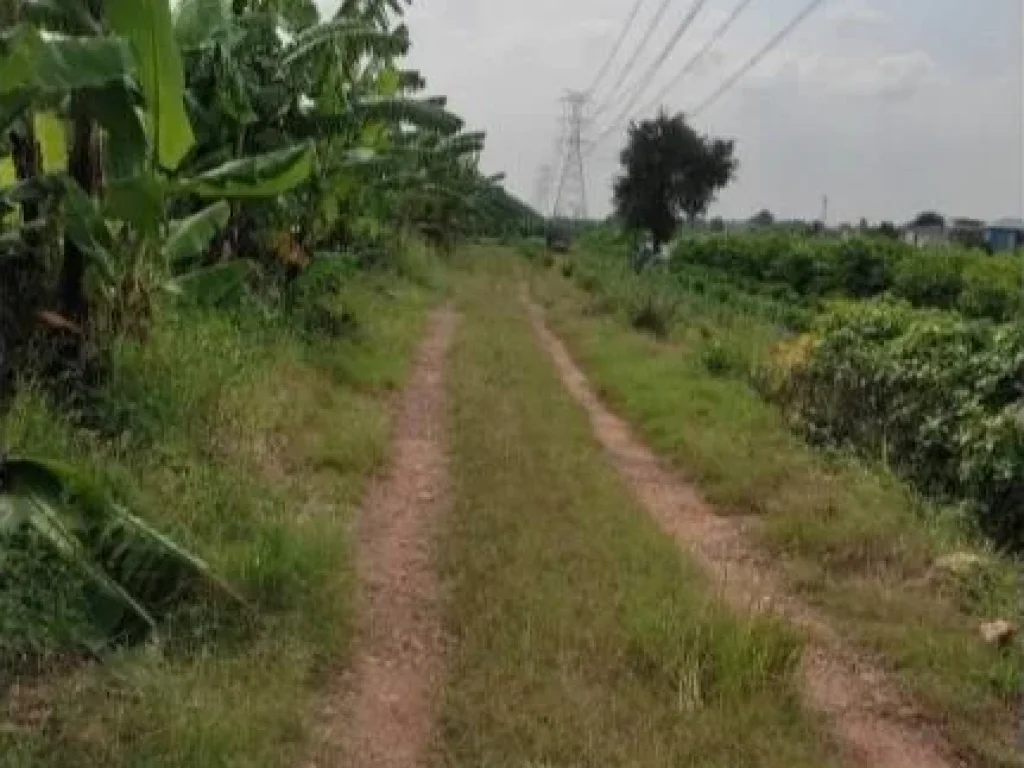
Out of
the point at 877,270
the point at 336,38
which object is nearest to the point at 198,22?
the point at 336,38

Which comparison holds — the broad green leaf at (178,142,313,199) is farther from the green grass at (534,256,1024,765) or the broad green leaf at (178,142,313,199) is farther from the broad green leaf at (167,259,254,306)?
the green grass at (534,256,1024,765)

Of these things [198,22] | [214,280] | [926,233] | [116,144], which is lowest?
[214,280]

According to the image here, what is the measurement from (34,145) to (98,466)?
2102 mm

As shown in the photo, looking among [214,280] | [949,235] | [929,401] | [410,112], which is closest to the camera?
[214,280]

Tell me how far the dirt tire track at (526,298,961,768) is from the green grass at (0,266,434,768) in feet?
6.37

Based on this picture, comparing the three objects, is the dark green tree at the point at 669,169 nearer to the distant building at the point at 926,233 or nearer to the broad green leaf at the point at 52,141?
the distant building at the point at 926,233

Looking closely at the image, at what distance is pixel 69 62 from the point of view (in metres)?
5.30

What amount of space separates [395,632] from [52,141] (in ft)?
14.3

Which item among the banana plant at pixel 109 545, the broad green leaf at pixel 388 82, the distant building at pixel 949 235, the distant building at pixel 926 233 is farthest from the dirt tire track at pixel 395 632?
the distant building at pixel 926 233

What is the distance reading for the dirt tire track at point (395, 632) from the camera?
4496 mm

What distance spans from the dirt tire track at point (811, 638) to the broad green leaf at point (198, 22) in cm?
396

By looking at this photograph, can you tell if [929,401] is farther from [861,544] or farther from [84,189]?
[84,189]

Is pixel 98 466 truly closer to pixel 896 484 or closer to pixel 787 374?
pixel 896 484

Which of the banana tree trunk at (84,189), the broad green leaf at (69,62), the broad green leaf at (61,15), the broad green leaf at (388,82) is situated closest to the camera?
the broad green leaf at (69,62)
